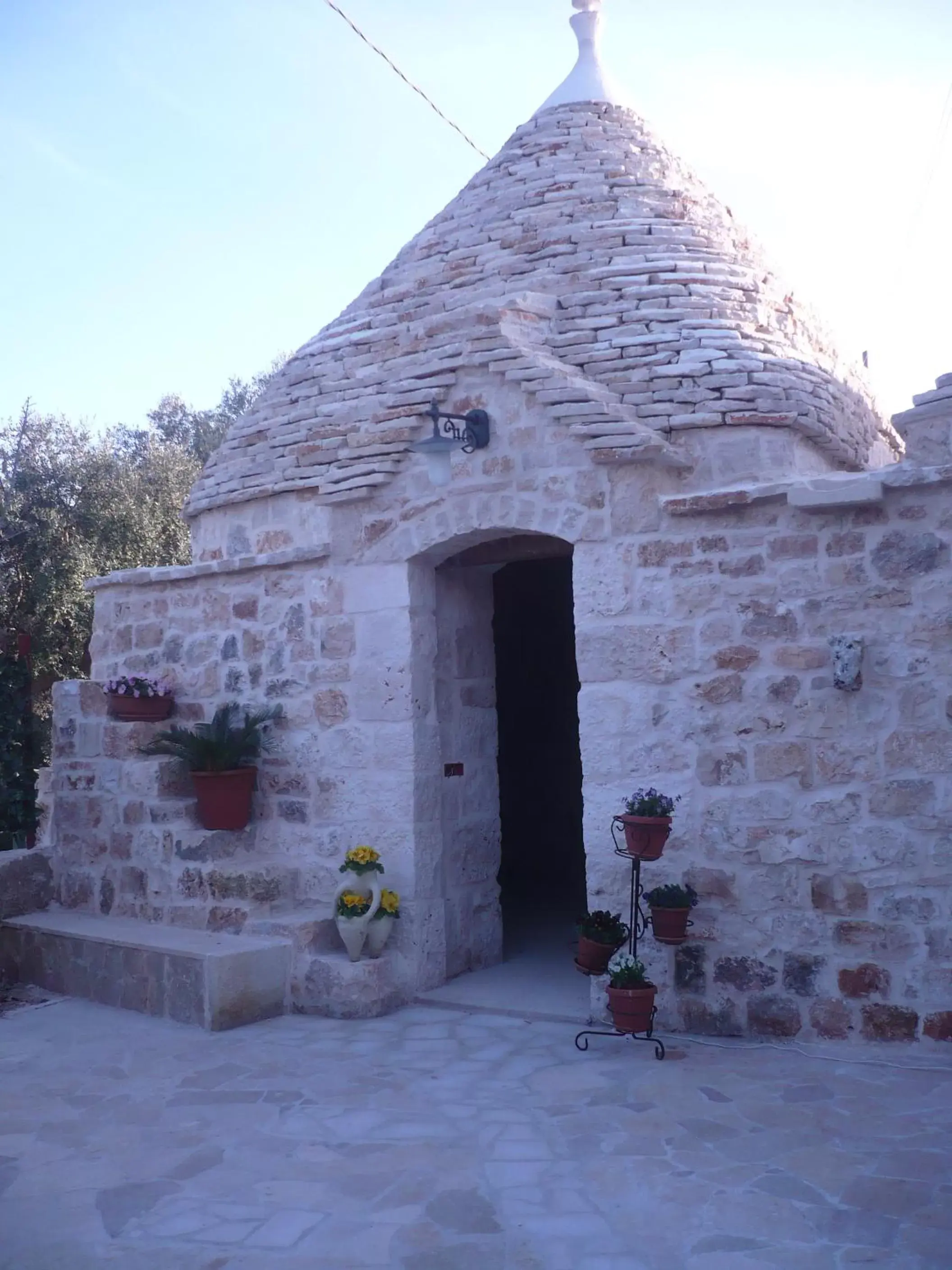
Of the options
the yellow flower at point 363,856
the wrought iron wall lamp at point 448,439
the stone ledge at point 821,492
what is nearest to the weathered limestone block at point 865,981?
the stone ledge at point 821,492

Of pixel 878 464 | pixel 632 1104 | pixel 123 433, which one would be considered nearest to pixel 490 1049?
pixel 632 1104

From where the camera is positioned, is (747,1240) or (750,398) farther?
(750,398)

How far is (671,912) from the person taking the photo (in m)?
5.09

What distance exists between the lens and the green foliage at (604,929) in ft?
17.1

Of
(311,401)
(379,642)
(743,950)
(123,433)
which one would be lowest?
(743,950)

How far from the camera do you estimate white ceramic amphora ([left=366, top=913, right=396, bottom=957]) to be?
19.6ft

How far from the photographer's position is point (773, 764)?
5.15m

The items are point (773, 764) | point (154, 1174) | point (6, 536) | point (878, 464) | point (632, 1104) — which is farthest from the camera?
point (6, 536)

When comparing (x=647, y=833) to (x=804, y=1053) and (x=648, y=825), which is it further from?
(x=804, y=1053)

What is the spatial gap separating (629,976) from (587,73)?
664cm

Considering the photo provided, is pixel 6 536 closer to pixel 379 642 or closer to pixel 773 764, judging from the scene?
pixel 379 642

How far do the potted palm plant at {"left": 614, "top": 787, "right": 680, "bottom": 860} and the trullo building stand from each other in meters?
0.33

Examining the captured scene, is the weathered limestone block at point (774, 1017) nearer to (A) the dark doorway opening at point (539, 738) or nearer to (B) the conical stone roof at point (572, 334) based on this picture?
(B) the conical stone roof at point (572, 334)

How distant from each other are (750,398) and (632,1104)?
3.44m
